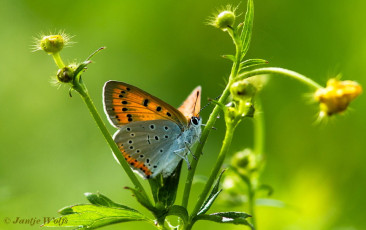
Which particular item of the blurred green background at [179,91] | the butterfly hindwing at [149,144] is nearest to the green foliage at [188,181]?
the butterfly hindwing at [149,144]

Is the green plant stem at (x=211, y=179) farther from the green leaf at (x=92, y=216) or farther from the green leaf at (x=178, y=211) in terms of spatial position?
the green leaf at (x=92, y=216)

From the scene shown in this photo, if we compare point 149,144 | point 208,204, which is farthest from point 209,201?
point 149,144

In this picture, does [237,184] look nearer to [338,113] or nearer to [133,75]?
[338,113]

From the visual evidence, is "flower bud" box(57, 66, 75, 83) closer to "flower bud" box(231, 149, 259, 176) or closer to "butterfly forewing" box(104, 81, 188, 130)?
"butterfly forewing" box(104, 81, 188, 130)

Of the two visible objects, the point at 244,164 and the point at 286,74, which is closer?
the point at 286,74

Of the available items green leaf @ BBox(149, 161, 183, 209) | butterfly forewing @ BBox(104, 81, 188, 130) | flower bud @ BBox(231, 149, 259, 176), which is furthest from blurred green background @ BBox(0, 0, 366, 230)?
green leaf @ BBox(149, 161, 183, 209)

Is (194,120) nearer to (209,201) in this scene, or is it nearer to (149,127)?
(149,127)

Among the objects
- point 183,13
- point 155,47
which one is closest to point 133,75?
point 155,47
